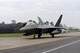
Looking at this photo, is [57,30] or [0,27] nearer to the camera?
[57,30]

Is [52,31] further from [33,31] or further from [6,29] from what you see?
[6,29]

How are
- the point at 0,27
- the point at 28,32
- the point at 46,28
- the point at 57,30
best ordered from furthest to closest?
the point at 0,27 → the point at 57,30 → the point at 46,28 → the point at 28,32

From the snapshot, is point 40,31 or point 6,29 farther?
point 6,29

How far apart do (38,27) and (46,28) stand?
3594 mm

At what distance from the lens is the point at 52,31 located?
58.0m

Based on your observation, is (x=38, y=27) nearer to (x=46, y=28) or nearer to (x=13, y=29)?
(x=46, y=28)

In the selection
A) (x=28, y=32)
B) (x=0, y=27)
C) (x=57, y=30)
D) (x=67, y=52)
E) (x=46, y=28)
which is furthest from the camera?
(x=0, y=27)

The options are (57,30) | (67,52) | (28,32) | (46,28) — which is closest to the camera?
(67,52)

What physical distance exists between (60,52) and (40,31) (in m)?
33.5

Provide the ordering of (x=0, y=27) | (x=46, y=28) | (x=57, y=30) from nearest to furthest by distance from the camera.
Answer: (x=46, y=28)
(x=57, y=30)
(x=0, y=27)

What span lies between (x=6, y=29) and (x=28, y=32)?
7609 cm

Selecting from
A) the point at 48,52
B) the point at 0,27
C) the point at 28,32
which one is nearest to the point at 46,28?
the point at 28,32

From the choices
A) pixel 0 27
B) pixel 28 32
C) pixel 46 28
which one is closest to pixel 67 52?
pixel 28 32

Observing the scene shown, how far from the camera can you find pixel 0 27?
408 feet
